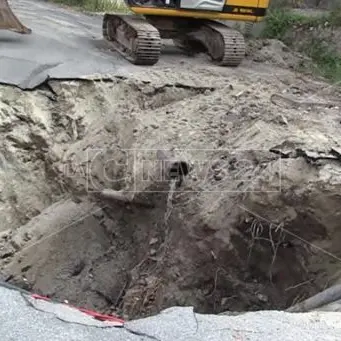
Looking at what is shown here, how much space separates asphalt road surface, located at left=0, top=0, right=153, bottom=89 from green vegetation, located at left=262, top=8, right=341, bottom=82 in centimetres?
296

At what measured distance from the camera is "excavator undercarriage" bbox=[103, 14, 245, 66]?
8.56 metres

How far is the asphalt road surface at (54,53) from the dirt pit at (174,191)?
0.27m

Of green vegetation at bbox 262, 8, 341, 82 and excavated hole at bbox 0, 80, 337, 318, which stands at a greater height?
green vegetation at bbox 262, 8, 341, 82

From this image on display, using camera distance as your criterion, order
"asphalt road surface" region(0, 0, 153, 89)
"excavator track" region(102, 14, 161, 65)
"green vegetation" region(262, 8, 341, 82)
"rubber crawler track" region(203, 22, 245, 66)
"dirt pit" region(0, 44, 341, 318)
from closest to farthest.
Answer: "dirt pit" region(0, 44, 341, 318) → "asphalt road surface" region(0, 0, 153, 89) → "excavator track" region(102, 14, 161, 65) → "rubber crawler track" region(203, 22, 245, 66) → "green vegetation" region(262, 8, 341, 82)

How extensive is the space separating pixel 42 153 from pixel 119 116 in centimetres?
91

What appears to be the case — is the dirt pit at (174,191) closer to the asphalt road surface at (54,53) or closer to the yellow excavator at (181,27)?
the asphalt road surface at (54,53)

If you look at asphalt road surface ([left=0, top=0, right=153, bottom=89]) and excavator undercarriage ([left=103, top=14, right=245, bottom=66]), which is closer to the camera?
asphalt road surface ([left=0, top=0, right=153, bottom=89])

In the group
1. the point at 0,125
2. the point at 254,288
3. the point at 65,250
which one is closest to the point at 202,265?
the point at 254,288

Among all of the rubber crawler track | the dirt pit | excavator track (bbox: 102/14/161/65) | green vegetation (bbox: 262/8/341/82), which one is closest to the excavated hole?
the dirt pit

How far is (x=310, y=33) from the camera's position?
10836 millimetres

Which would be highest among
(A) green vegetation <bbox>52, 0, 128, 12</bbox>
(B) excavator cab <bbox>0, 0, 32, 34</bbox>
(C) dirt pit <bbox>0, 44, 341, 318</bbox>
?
(B) excavator cab <bbox>0, 0, 32, 34</bbox>

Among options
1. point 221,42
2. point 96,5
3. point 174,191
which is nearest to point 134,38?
point 221,42

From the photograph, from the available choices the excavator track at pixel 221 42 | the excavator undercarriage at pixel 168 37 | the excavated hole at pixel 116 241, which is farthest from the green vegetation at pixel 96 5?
the excavated hole at pixel 116 241

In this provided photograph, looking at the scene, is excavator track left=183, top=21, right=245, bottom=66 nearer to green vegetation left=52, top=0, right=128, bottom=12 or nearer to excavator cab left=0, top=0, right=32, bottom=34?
excavator cab left=0, top=0, right=32, bottom=34
